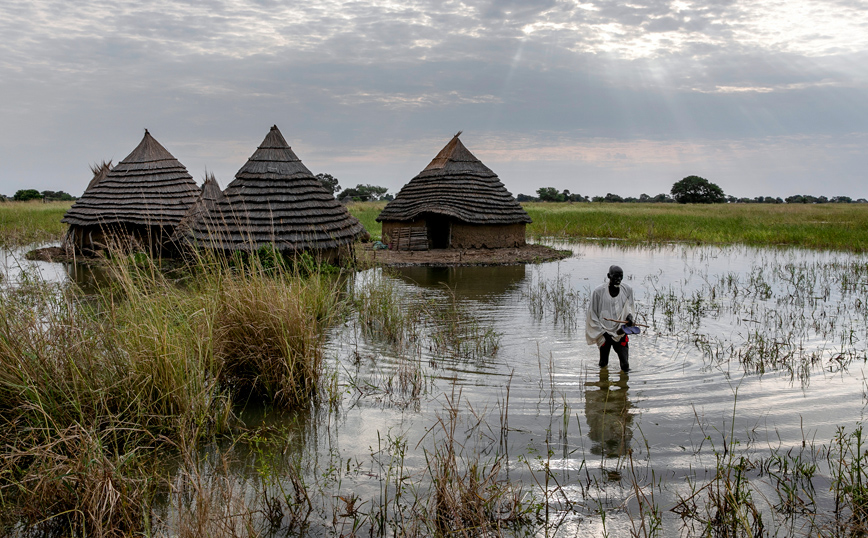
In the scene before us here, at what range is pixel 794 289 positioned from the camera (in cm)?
1192

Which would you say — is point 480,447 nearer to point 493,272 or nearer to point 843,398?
point 843,398

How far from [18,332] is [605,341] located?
16.8ft

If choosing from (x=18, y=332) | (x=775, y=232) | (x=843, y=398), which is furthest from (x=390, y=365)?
(x=775, y=232)

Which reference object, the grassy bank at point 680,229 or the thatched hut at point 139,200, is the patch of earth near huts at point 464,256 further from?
the thatched hut at point 139,200

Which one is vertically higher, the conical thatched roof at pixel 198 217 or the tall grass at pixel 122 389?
the conical thatched roof at pixel 198 217

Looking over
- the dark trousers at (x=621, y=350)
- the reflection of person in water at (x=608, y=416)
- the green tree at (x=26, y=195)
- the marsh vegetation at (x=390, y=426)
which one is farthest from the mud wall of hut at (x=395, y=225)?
the green tree at (x=26, y=195)

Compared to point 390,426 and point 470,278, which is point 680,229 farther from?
point 390,426

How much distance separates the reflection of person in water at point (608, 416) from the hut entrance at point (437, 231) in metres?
13.5

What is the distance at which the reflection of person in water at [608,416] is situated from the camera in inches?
184

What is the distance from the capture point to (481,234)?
1931cm

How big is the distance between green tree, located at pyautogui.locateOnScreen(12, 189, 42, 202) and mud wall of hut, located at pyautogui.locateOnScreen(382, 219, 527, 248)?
36848mm

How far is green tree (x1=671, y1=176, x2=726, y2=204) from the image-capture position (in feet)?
204

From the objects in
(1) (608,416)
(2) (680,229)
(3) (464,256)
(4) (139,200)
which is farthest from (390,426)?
(2) (680,229)

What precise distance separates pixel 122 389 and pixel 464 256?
1362cm
